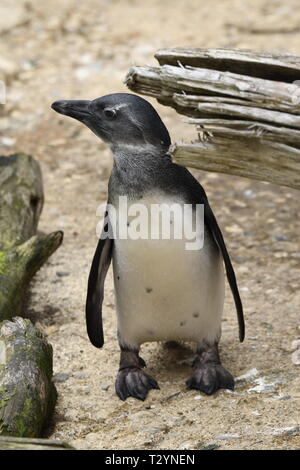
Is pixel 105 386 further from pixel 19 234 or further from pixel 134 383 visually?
pixel 19 234

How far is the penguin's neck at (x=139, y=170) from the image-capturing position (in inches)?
142

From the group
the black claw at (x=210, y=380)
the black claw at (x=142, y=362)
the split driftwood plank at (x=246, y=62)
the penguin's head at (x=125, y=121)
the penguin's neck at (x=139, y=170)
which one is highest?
the split driftwood plank at (x=246, y=62)

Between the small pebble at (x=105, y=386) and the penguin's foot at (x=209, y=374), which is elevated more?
the penguin's foot at (x=209, y=374)

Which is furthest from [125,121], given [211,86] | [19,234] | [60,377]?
[60,377]

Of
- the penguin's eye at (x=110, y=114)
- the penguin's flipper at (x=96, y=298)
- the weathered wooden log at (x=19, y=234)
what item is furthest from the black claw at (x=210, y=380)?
the penguin's eye at (x=110, y=114)

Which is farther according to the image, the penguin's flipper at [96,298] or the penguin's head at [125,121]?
the penguin's flipper at [96,298]

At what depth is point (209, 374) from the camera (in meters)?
3.81

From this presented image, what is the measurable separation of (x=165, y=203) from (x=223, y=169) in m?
0.41

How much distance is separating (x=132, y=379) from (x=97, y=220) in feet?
6.85

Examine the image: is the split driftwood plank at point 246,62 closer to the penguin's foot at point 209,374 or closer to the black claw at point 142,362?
the penguin's foot at point 209,374

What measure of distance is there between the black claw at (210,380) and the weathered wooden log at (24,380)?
648 millimetres

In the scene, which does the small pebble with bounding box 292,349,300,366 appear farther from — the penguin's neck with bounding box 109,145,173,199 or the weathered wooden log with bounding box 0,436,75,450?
the weathered wooden log with bounding box 0,436,75,450

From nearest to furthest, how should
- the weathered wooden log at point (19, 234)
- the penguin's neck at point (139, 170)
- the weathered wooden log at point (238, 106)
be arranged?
the weathered wooden log at point (238, 106) < the penguin's neck at point (139, 170) < the weathered wooden log at point (19, 234)

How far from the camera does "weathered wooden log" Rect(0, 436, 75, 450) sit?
8.73ft
